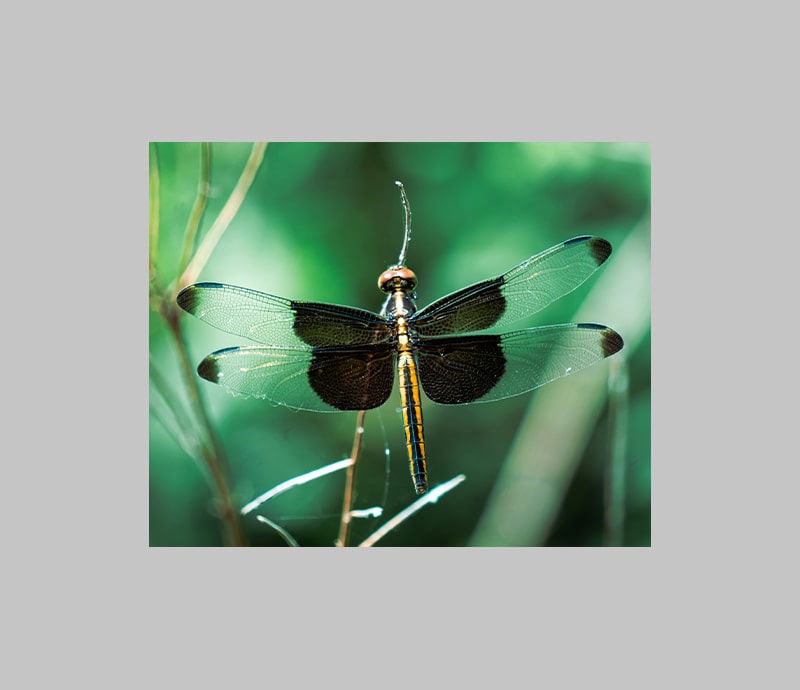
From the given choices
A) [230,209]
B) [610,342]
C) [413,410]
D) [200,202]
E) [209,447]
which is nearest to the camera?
[610,342]

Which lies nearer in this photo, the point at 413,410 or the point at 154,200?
the point at 413,410

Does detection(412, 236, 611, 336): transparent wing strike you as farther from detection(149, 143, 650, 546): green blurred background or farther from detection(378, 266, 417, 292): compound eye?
detection(149, 143, 650, 546): green blurred background

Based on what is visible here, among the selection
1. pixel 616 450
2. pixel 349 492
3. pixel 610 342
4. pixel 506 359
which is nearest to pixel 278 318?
pixel 349 492

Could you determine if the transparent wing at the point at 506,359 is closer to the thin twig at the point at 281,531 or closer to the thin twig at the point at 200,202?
the thin twig at the point at 281,531

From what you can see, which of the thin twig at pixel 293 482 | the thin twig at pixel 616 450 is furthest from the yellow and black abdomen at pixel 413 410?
the thin twig at pixel 616 450

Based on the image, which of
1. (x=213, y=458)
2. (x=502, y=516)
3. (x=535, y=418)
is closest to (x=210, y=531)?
(x=213, y=458)

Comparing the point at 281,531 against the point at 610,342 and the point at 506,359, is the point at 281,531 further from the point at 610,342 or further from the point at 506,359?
the point at 610,342
